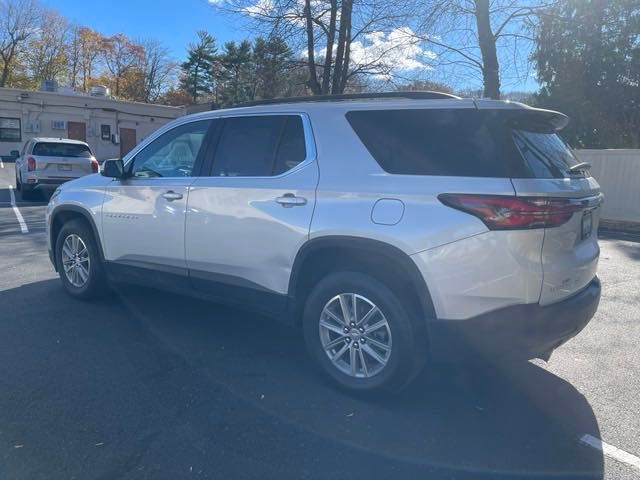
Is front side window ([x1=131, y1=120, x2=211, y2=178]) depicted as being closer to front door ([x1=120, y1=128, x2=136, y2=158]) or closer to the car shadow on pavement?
the car shadow on pavement

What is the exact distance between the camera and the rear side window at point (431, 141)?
338 cm

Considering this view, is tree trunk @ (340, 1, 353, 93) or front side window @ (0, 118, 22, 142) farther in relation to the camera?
front side window @ (0, 118, 22, 142)

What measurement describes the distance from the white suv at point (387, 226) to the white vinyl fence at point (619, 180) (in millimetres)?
12153

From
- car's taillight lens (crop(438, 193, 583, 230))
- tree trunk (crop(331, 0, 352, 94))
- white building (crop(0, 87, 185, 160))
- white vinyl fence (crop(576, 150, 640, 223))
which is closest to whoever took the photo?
car's taillight lens (crop(438, 193, 583, 230))

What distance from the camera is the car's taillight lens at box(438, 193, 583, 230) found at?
321 centimetres

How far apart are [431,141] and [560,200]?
850 mm

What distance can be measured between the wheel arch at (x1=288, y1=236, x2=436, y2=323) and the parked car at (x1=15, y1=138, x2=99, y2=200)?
486 inches

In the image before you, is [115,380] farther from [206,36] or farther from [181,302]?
[206,36]

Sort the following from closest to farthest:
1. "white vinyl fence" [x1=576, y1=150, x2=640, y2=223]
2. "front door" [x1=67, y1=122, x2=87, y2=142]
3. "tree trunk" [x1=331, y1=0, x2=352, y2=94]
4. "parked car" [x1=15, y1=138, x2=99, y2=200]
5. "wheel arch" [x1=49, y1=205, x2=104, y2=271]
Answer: "wheel arch" [x1=49, y1=205, x2=104, y2=271] → "white vinyl fence" [x1=576, y1=150, x2=640, y2=223] → "parked car" [x1=15, y1=138, x2=99, y2=200] → "tree trunk" [x1=331, y1=0, x2=352, y2=94] → "front door" [x1=67, y1=122, x2=87, y2=142]

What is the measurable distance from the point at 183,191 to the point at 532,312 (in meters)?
2.91

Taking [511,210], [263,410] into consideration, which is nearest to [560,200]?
[511,210]

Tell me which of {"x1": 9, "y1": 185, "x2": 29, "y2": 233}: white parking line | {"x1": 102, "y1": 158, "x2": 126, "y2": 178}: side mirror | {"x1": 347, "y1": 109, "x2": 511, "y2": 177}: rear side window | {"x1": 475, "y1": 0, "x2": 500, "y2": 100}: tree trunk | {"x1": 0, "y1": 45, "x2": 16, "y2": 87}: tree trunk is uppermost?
{"x1": 0, "y1": 45, "x2": 16, "y2": 87}: tree trunk

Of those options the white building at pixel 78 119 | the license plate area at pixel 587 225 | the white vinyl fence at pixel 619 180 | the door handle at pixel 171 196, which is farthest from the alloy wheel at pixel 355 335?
the white building at pixel 78 119

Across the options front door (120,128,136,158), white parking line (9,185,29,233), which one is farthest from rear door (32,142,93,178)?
front door (120,128,136,158)
